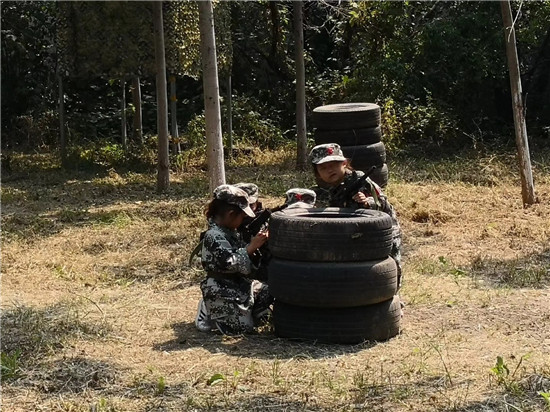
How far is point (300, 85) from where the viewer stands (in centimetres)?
1484

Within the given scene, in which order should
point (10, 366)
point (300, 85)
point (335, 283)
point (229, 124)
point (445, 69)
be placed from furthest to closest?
point (445, 69)
point (229, 124)
point (300, 85)
point (335, 283)
point (10, 366)

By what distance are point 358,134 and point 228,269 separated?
5.99m

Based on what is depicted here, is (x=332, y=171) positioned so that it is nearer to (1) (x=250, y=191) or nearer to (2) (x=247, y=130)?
(1) (x=250, y=191)

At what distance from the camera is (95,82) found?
2186 cm

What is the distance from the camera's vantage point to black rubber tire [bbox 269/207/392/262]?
5824 mm

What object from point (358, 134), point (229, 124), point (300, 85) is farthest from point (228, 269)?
point (229, 124)

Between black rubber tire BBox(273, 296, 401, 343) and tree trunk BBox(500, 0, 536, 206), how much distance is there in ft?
19.1

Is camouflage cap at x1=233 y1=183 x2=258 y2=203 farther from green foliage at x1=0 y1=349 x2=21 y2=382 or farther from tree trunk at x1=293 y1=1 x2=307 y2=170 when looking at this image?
tree trunk at x1=293 y1=1 x2=307 y2=170

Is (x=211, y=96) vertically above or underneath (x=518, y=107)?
above

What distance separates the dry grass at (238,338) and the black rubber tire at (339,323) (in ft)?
0.22

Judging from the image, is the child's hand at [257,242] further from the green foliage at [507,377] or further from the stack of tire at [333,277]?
the green foliage at [507,377]

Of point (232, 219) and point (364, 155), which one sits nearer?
point (232, 219)

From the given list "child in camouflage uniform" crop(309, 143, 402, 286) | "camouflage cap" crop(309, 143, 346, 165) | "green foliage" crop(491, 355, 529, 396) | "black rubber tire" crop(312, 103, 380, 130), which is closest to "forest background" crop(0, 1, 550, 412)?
"green foliage" crop(491, 355, 529, 396)

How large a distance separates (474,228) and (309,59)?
34.3 feet
